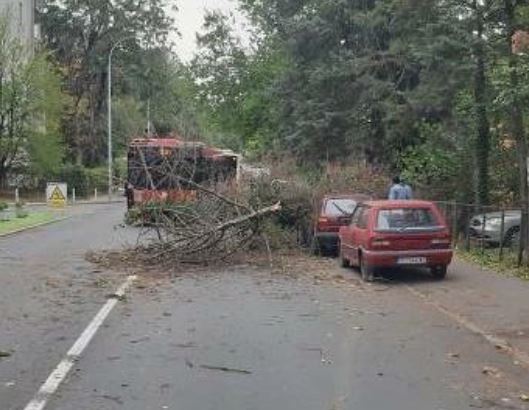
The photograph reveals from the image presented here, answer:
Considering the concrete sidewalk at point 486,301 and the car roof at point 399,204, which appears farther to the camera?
the car roof at point 399,204

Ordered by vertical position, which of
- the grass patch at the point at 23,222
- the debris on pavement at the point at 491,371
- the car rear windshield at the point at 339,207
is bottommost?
the grass patch at the point at 23,222

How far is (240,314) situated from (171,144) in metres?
15.9

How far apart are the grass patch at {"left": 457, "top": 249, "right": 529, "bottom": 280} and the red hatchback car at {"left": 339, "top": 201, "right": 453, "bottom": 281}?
1.52 metres

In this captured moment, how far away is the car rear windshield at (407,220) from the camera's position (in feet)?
58.0

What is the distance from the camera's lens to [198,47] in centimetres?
6228

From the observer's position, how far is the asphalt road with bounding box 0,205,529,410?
8.12 metres

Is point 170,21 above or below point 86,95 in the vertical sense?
above

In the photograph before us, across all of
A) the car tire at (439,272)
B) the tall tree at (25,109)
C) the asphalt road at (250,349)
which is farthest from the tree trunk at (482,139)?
the tall tree at (25,109)

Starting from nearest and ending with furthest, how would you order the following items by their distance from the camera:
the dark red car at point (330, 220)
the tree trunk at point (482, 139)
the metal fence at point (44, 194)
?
the dark red car at point (330, 220) → the tree trunk at point (482, 139) → the metal fence at point (44, 194)

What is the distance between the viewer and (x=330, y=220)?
22.5 m

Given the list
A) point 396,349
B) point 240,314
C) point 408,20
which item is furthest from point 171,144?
point 396,349

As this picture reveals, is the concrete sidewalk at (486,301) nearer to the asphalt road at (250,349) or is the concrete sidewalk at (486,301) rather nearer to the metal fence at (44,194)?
the asphalt road at (250,349)

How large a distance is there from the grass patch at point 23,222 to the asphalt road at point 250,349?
16.2 meters

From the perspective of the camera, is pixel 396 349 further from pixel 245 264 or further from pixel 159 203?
pixel 159 203
